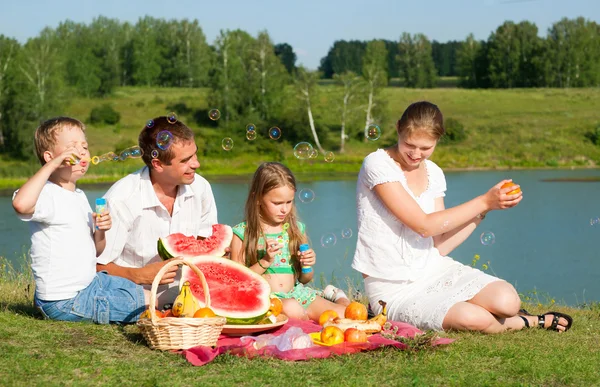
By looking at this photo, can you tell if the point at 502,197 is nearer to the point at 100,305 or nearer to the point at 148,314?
the point at 148,314

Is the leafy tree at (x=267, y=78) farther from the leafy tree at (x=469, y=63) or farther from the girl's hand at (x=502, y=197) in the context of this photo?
the girl's hand at (x=502, y=197)

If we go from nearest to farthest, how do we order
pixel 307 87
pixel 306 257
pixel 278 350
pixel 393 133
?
pixel 278 350, pixel 306 257, pixel 393 133, pixel 307 87

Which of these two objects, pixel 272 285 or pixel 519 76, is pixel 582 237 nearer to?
pixel 272 285

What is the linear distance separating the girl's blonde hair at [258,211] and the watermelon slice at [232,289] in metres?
0.36

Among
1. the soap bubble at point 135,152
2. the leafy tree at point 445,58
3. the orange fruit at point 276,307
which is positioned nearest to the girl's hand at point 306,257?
the orange fruit at point 276,307

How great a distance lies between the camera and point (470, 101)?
5722 cm

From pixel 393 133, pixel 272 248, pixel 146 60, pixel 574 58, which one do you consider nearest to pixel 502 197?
pixel 272 248

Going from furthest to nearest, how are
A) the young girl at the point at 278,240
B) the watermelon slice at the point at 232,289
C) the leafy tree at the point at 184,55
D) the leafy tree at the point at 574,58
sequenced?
1. the leafy tree at the point at 574,58
2. the leafy tree at the point at 184,55
3. the young girl at the point at 278,240
4. the watermelon slice at the point at 232,289

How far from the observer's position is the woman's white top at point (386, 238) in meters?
6.03

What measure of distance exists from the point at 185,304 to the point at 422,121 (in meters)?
2.09

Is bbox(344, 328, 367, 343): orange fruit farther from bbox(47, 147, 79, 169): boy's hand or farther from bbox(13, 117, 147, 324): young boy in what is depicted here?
bbox(47, 147, 79, 169): boy's hand

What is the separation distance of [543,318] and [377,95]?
139ft

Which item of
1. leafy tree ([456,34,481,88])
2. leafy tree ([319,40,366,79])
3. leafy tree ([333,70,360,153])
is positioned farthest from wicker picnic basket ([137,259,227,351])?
leafy tree ([319,40,366,79])

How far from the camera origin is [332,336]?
517cm
